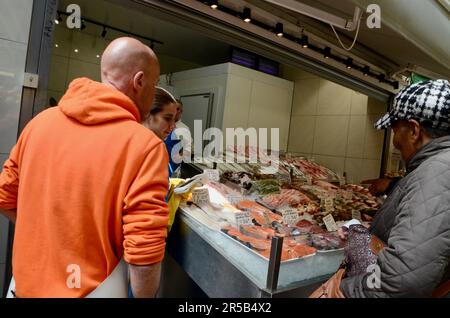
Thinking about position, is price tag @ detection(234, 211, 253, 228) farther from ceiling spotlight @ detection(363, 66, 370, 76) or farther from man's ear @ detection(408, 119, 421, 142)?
ceiling spotlight @ detection(363, 66, 370, 76)

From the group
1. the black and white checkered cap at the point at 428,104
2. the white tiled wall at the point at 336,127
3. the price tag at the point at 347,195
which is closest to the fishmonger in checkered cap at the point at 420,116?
the black and white checkered cap at the point at 428,104

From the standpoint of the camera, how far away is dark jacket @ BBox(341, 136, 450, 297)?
37.7 inches

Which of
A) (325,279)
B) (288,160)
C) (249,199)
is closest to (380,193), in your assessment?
(288,160)

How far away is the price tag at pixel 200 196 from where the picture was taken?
2.06 meters

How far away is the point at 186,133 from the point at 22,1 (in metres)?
2.07

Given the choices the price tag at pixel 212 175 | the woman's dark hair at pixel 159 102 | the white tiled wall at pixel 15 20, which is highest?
the white tiled wall at pixel 15 20

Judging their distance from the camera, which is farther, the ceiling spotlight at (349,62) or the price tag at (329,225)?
the ceiling spotlight at (349,62)

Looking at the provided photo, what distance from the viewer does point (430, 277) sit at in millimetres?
959

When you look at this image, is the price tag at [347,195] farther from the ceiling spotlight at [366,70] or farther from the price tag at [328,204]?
the ceiling spotlight at [366,70]

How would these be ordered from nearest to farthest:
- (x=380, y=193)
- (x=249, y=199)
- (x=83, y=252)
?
(x=83, y=252) → (x=249, y=199) → (x=380, y=193)

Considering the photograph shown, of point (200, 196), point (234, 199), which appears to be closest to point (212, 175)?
point (234, 199)

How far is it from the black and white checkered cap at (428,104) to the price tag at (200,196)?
4.12ft

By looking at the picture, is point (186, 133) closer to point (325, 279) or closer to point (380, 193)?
point (380, 193)
